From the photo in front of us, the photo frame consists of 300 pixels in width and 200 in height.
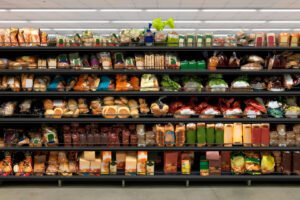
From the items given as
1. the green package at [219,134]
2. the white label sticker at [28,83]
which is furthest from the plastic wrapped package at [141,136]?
the white label sticker at [28,83]

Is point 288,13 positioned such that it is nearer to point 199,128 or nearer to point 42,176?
point 199,128

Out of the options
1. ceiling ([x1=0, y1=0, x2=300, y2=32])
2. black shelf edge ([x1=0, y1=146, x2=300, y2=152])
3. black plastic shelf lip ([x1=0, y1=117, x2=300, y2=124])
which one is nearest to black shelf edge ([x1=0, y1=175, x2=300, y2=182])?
black shelf edge ([x1=0, y1=146, x2=300, y2=152])

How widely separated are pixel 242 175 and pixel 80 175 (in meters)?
2.12

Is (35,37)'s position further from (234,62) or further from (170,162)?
(234,62)

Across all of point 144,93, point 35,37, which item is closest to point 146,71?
point 144,93
